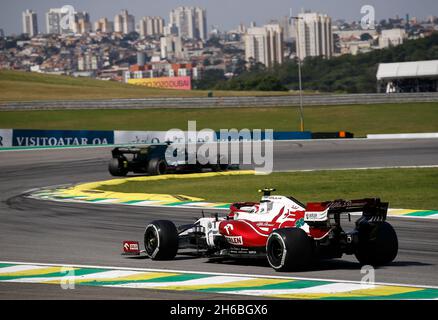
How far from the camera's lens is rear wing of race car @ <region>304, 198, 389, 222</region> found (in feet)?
42.3

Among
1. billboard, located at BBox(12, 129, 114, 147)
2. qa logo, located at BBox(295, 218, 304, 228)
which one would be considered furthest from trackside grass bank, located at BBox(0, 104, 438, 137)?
qa logo, located at BBox(295, 218, 304, 228)

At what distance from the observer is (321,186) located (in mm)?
28250

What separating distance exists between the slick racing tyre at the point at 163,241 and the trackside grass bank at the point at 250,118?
157 feet

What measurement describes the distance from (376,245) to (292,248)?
136 centimetres

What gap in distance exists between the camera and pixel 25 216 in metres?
22.6

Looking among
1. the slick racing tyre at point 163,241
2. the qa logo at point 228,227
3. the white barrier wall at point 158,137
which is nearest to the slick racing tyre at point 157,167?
the white barrier wall at point 158,137

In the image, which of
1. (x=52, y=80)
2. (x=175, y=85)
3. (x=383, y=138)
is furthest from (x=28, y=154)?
(x=175, y=85)

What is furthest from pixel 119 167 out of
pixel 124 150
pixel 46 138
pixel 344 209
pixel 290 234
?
pixel 344 209

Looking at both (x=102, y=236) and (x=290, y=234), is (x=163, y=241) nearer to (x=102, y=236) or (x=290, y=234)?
(x=290, y=234)

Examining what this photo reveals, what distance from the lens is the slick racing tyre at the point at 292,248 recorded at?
1281 centimetres

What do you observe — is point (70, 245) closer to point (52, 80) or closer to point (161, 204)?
point (161, 204)
